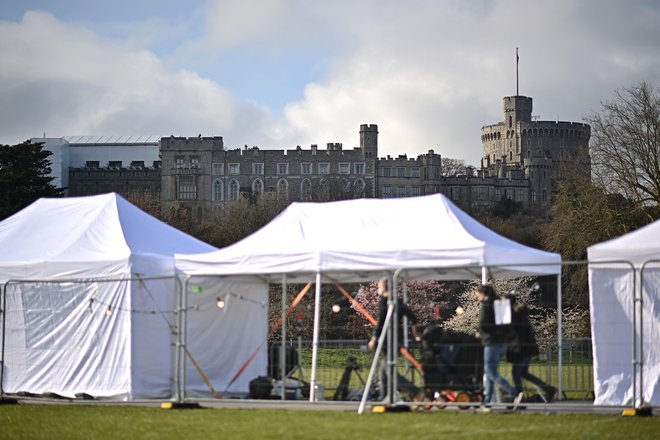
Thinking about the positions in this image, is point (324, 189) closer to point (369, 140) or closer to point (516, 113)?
point (369, 140)

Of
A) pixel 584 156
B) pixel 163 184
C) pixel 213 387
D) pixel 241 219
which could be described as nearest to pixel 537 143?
pixel 163 184

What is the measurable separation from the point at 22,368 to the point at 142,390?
238 centimetres

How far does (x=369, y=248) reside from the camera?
63.3ft

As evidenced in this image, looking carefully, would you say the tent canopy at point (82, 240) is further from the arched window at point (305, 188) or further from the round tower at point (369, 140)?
the round tower at point (369, 140)

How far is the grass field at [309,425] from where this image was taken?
47.1 ft

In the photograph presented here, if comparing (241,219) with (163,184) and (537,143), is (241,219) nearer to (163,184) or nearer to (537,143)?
(163,184)

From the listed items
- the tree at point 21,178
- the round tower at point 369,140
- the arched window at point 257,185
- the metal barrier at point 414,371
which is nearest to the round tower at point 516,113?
the round tower at point 369,140

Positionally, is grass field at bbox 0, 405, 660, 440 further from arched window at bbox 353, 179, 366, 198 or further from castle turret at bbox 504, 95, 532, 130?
castle turret at bbox 504, 95, 532, 130

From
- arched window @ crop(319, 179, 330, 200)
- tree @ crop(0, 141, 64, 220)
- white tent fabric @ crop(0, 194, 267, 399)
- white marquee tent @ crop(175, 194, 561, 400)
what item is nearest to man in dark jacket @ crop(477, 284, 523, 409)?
white marquee tent @ crop(175, 194, 561, 400)

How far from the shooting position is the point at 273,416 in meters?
16.8

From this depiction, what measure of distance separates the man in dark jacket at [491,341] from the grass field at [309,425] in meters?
0.78

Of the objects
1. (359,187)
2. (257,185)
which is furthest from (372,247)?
(257,185)

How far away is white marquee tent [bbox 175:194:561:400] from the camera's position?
18.9 metres

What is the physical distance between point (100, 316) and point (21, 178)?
6354 centimetres
